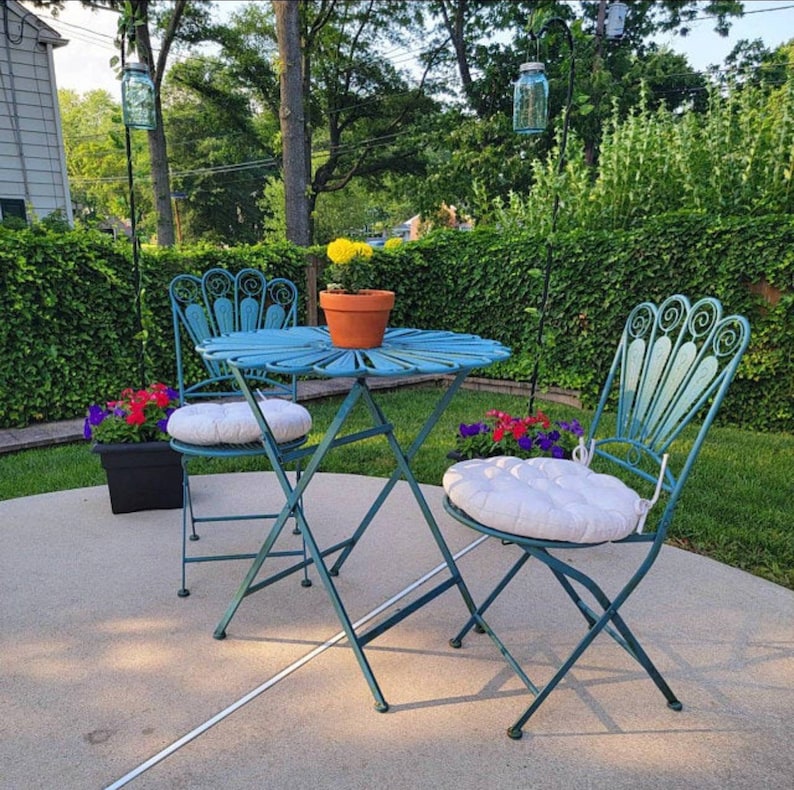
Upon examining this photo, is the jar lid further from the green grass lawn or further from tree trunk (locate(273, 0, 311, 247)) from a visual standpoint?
tree trunk (locate(273, 0, 311, 247))

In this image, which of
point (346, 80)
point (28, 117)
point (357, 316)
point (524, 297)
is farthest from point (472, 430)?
point (346, 80)

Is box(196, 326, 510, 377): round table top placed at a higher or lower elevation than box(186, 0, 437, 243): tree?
lower

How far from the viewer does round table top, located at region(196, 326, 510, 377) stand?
5.07 ft

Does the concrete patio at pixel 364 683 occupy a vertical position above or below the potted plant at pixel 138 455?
below

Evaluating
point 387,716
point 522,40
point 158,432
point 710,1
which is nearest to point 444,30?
point 522,40

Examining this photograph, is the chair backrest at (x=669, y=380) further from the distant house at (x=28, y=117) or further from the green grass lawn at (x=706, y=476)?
the distant house at (x=28, y=117)

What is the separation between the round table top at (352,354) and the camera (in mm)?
1546

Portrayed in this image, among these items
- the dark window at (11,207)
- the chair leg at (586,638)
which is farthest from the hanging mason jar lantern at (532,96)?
the dark window at (11,207)

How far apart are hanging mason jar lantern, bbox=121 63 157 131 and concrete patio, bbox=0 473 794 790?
6.78 feet

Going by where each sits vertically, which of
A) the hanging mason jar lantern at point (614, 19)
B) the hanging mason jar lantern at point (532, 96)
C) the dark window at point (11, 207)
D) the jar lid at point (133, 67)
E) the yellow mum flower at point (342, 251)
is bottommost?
the yellow mum flower at point (342, 251)

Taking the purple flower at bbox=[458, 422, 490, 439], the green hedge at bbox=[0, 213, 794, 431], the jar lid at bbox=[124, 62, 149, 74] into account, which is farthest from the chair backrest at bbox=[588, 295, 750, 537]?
the jar lid at bbox=[124, 62, 149, 74]

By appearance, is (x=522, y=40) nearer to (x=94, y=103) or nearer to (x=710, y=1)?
(x=710, y=1)

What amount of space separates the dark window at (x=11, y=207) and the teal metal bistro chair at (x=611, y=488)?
299 inches

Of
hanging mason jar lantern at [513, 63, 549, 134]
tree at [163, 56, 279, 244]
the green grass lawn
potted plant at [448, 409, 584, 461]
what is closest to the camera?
the green grass lawn
